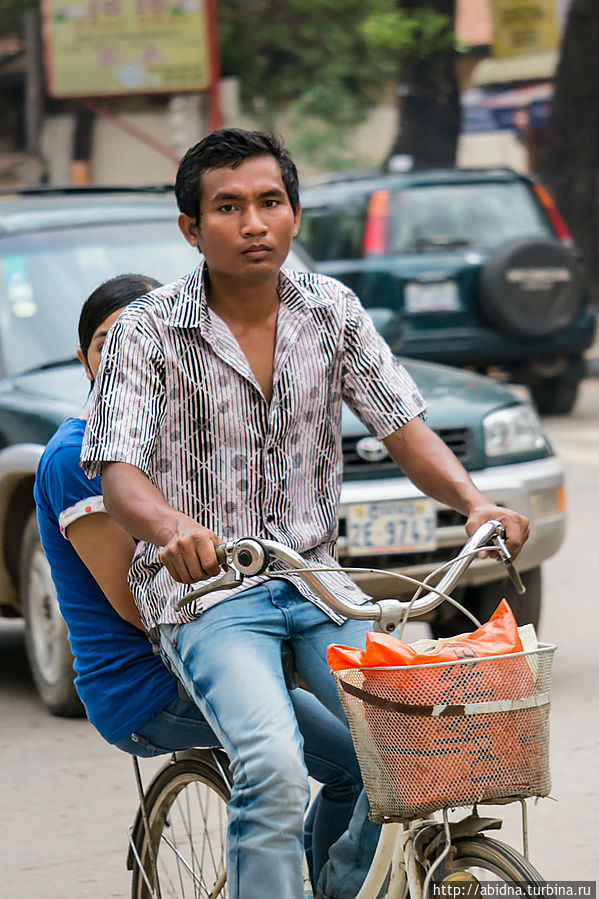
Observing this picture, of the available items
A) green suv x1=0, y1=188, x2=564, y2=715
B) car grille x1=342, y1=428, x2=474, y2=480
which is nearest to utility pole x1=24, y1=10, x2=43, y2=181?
green suv x1=0, y1=188, x2=564, y2=715

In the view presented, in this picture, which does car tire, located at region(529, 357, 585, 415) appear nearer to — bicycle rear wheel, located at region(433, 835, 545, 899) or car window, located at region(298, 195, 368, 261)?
car window, located at region(298, 195, 368, 261)

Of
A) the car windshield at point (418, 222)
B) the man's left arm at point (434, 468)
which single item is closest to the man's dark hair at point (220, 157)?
the man's left arm at point (434, 468)

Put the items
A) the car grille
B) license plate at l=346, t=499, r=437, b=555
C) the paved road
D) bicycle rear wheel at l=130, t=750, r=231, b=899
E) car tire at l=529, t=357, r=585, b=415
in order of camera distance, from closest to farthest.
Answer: bicycle rear wheel at l=130, t=750, r=231, b=899 → the paved road → license plate at l=346, t=499, r=437, b=555 → the car grille → car tire at l=529, t=357, r=585, b=415

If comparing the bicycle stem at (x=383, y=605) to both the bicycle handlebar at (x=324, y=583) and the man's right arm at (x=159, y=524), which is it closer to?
the bicycle handlebar at (x=324, y=583)

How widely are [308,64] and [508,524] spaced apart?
26.0m

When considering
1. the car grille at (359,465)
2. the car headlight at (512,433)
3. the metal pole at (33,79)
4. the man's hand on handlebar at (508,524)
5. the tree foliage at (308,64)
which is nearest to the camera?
the man's hand on handlebar at (508,524)

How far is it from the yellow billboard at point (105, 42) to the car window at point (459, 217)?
14.6 metres

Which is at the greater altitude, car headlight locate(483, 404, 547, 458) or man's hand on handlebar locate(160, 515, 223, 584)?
man's hand on handlebar locate(160, 515, 223, 584)

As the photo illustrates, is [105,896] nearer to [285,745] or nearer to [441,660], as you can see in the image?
[285,745]

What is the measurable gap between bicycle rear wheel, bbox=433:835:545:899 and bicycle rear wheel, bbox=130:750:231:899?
0.60 m

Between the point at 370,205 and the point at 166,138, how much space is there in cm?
1769

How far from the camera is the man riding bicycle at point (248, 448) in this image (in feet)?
9.27

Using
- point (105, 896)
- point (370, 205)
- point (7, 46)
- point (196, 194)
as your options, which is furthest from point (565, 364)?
point (7, 46)

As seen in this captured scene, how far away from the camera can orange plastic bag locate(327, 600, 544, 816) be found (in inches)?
99.7
